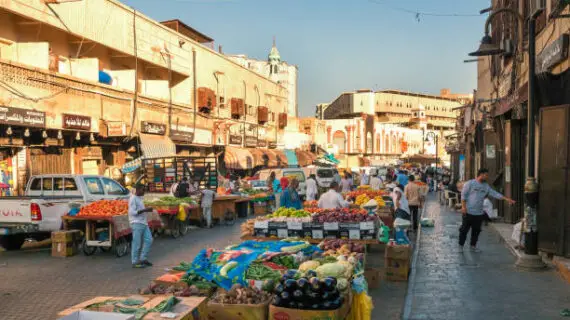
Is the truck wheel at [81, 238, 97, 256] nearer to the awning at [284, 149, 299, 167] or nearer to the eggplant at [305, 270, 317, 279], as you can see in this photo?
the eggplant at [305, 270, 317, 279]

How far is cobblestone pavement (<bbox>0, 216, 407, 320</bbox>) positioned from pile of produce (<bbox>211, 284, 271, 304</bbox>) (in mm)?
2292

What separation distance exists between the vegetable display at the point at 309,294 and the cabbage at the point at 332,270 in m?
0.56

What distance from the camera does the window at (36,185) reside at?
564 inches

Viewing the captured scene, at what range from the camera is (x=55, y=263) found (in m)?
11.3

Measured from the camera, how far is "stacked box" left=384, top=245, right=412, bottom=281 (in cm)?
919

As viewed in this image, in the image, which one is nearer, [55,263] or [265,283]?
[265,283]

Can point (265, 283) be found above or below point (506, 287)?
above

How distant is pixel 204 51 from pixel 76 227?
2160 cm

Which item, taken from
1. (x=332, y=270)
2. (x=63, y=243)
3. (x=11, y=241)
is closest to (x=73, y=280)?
(x=63, y=243)

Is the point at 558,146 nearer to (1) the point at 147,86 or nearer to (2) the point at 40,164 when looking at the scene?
(2) the point at 40,164

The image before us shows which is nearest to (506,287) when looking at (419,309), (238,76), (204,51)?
(419,309)

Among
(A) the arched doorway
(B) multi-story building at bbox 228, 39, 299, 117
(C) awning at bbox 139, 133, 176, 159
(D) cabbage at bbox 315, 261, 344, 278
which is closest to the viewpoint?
(D) cabbage at bbox 315, 261, 344, 278

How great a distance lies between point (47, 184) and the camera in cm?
1422

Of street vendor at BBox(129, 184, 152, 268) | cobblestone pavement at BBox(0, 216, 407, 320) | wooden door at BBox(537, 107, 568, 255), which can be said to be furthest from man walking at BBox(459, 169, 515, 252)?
street vendor at BBox(129, 184, 152, 268)
